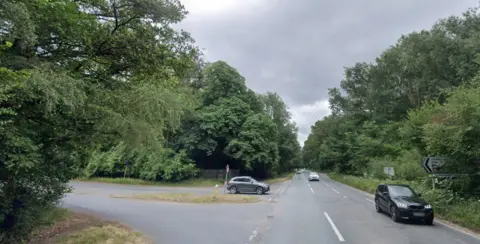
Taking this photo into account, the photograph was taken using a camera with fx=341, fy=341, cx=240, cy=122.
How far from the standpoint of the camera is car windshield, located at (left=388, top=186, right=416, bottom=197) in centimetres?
1469

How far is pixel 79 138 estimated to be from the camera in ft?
36.3

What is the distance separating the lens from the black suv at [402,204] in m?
13.0

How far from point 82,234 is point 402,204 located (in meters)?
11.5

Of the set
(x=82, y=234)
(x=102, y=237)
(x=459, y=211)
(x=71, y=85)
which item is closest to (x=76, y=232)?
(x=82, y=234)

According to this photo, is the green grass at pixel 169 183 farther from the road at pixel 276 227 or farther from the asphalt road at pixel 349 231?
the asphalt road at pixel 349 231

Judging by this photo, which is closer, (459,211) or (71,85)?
(71,85)

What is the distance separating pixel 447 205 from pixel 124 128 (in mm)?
13795

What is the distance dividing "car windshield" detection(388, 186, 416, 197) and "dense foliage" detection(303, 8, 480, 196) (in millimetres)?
2500

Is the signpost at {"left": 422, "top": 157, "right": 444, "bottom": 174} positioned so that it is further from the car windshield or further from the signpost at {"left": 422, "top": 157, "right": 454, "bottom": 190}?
the car windshield

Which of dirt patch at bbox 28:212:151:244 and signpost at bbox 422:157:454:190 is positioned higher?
signpost at bbox 422:157:454:190

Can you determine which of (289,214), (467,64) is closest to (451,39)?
(467,64)

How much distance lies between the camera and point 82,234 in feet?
33.5

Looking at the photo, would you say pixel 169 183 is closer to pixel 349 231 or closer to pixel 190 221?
pixel 190 221

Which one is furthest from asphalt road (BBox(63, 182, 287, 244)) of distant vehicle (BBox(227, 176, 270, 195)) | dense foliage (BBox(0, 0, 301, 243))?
distant vehicle (BBox(227, 176, 270, 195))
